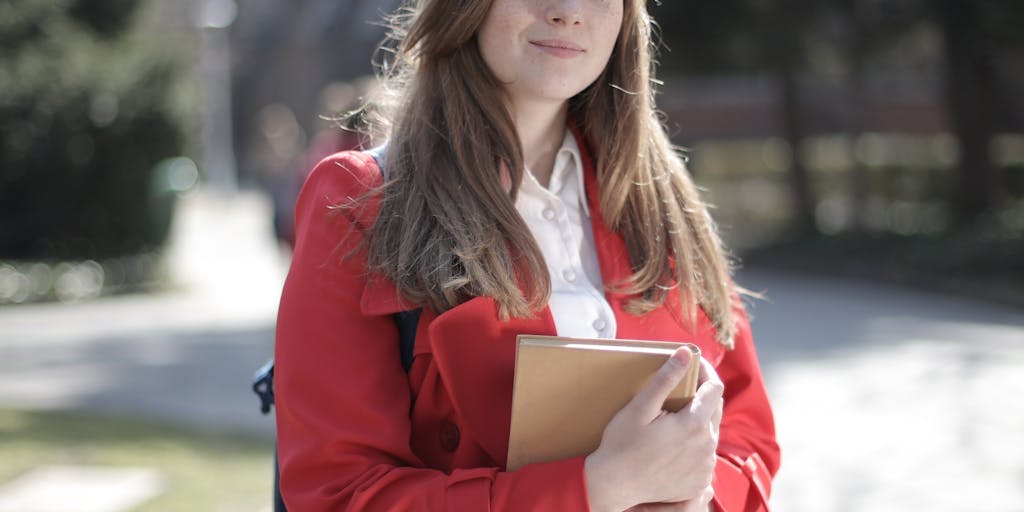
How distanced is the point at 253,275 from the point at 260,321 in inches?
170

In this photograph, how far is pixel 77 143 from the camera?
1362cm

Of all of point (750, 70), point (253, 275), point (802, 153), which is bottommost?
point (253, 275)

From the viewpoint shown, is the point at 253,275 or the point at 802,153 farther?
the point at 802,153

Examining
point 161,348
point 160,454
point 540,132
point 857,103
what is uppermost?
point 540,132

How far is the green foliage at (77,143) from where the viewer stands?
1341cm

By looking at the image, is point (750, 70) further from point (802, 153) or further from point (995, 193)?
point (995, 193)

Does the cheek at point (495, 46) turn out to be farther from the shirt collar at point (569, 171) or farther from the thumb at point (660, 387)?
the thumb at point (660, 387)

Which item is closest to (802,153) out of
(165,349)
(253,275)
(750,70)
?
(750,70)

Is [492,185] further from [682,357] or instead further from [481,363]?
[682,357]

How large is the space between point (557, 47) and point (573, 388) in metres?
0.56

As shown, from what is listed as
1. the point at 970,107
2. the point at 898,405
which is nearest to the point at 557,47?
the point at 898,405

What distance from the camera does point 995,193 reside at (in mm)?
14266

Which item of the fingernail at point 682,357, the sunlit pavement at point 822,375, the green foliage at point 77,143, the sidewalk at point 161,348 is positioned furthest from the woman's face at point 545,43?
the green foliage at point 77,143

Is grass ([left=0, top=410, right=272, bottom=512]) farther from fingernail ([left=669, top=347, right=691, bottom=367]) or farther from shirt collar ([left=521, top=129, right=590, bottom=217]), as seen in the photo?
fingernail ([left=669, top=347, right=691, bottom=367])
